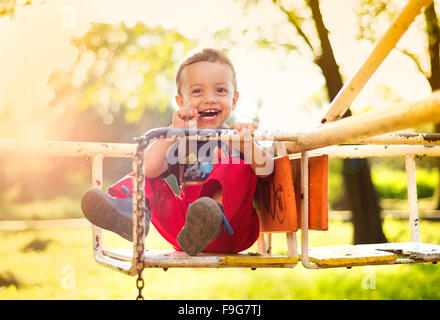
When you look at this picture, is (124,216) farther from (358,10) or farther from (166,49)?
(166,49)

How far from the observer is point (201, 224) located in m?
1.94

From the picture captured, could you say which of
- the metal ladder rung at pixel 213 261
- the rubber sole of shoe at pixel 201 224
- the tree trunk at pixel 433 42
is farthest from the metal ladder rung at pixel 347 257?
the tree trunk at pixel 433 42

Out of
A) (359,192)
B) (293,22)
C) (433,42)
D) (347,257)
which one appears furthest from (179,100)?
(433,42)

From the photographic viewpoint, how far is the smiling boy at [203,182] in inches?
78.3

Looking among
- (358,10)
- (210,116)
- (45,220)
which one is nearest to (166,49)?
(358,10)

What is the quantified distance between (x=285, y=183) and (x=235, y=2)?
4.68m

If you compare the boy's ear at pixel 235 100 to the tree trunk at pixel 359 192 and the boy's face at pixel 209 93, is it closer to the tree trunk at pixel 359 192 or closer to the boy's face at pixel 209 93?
the boy's face at pixel 209 93

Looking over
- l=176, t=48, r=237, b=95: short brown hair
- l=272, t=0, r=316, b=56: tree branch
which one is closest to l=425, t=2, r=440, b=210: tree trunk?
l=272, t=0, r=316, b=56: tree branch

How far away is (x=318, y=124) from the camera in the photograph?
2398mm

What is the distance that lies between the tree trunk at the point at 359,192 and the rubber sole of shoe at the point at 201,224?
140 inches

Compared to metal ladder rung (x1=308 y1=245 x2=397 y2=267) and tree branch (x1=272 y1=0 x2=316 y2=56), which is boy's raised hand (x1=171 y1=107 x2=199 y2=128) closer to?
metal ladder rung (x1=308 y1=245 x2=397 y2=267)

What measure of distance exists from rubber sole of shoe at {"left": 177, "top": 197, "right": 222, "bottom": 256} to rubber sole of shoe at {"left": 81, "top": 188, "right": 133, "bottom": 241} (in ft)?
1.04

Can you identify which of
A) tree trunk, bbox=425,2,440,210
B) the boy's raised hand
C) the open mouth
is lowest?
the boy's raised hand

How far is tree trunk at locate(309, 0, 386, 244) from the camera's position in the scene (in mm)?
5184
